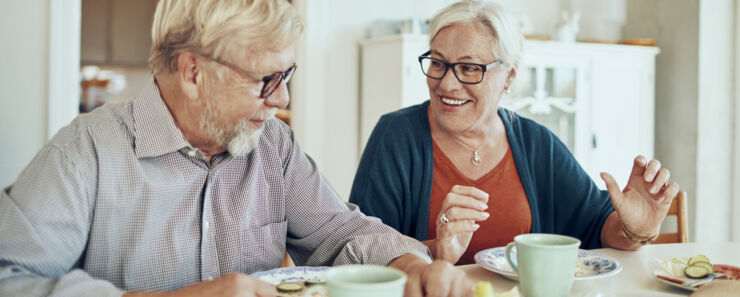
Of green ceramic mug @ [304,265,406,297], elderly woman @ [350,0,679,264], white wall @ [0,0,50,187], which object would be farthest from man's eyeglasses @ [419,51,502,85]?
white wall @ [0,0,50,187]

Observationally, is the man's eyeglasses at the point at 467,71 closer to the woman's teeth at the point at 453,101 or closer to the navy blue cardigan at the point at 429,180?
the woman's teeth at the point at 453,101

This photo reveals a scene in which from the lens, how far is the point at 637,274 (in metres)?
1.39

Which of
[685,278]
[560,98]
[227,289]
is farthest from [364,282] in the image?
[560,98]

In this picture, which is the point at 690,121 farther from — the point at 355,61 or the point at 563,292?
the point at 563,292

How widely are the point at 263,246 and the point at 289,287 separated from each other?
278 millimetres

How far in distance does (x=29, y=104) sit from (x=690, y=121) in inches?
135

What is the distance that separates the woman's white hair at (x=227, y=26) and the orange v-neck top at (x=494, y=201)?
786 millimetres

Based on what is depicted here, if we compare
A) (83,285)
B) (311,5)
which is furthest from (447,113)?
(311,5)

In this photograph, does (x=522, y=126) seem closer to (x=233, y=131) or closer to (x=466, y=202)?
(x=466, y=202)

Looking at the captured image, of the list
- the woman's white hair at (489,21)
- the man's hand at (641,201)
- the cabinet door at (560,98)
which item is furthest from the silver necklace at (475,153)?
the cabinet door at (560,98)

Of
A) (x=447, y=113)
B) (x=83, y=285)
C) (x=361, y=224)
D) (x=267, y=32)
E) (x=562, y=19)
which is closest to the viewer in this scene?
(x=83, y=285)

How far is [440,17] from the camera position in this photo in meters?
1.86

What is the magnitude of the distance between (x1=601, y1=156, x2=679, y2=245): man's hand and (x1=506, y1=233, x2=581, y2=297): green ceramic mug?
0.58m

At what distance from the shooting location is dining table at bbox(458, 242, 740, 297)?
4.11 feet
